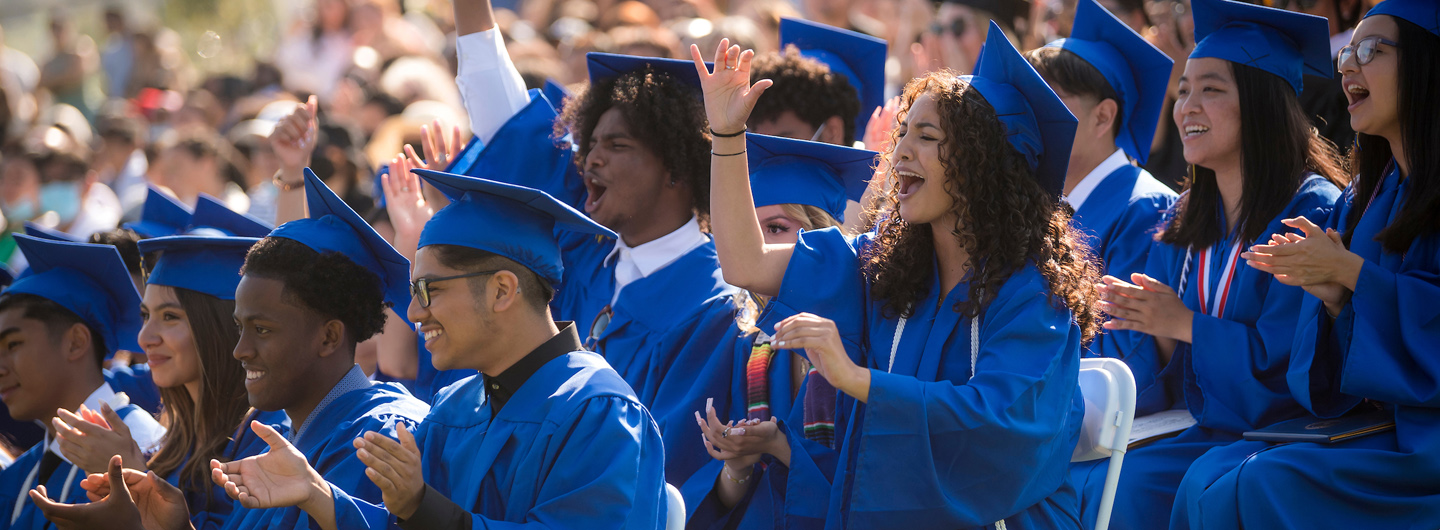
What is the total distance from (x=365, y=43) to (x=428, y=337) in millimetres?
8558

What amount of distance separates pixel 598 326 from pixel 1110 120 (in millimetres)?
1961

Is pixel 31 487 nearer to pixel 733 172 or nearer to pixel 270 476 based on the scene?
pixel 270 476

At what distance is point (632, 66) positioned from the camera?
4488mm

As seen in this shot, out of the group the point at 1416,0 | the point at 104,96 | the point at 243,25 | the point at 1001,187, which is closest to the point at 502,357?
the point at 1001,187

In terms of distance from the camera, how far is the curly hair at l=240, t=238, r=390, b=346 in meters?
3.40

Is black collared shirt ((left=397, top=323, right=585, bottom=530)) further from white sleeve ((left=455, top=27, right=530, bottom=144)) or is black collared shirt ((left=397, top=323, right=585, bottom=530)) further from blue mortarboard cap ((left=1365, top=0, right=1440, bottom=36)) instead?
blue mortarboard cap ((left=1365, top=0, right=1440, bottom=36))

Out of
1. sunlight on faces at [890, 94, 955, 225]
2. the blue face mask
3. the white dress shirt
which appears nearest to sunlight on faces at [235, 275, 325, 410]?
the white dress shirt

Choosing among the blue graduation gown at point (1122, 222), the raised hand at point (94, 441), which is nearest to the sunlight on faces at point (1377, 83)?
the blue graduation gown at point (1122, 222)

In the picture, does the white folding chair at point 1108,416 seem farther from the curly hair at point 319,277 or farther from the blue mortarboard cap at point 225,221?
the blue mortarboard cap at point 225,221

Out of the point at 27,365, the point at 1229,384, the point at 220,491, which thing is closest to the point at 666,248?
the point at 220,491

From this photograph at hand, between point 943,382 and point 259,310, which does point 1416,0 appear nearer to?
point 943,382

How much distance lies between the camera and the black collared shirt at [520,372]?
2.94 meters

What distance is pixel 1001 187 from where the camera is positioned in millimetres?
3000

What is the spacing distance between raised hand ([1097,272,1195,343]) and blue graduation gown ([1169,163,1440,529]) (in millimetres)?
391
